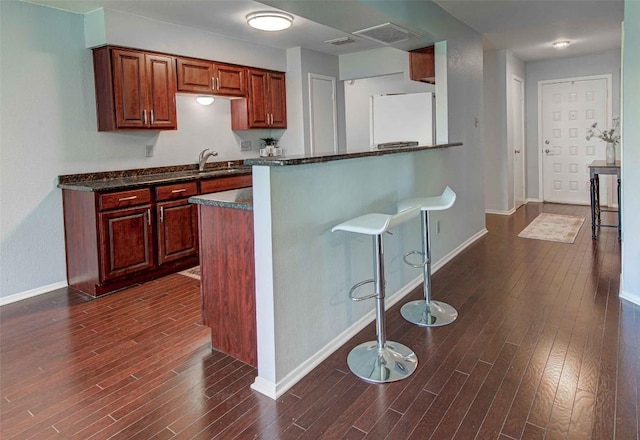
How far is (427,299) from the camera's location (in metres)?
3.17

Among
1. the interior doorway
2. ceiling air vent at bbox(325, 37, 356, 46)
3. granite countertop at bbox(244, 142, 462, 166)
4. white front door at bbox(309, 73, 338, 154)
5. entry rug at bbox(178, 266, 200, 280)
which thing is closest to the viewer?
granite countertop at bbox(244, 142, 462, 166)

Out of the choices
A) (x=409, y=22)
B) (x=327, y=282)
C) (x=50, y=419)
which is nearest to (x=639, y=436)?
(x=327, y=282)

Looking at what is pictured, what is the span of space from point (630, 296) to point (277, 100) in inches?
164

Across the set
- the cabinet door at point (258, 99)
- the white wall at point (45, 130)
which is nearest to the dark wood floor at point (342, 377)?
the white wall at point (45, 130)

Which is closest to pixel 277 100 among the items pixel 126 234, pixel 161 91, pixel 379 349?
pixel 161 91

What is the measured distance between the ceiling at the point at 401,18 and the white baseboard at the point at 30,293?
2303mm

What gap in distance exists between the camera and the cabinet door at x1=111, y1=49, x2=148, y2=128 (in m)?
3.93

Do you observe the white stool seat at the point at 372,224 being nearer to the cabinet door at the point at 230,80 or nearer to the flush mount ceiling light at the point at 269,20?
the flush mount ceiling light at the point at 269,20

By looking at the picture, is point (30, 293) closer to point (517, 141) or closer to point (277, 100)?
point (277, 100)

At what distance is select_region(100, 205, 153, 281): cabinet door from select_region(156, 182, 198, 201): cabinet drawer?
0.17m

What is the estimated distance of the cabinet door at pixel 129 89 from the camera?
3.93 meters

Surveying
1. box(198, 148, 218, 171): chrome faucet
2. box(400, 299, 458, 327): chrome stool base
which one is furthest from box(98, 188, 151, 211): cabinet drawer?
box(400, 299, 458, 327): chrome stool base

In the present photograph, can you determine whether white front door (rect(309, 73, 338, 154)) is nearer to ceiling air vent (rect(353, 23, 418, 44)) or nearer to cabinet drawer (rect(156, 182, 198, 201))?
ceiling air vent (rect(353, 23, 418, 44))

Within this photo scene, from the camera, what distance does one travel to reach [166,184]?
4070mm
